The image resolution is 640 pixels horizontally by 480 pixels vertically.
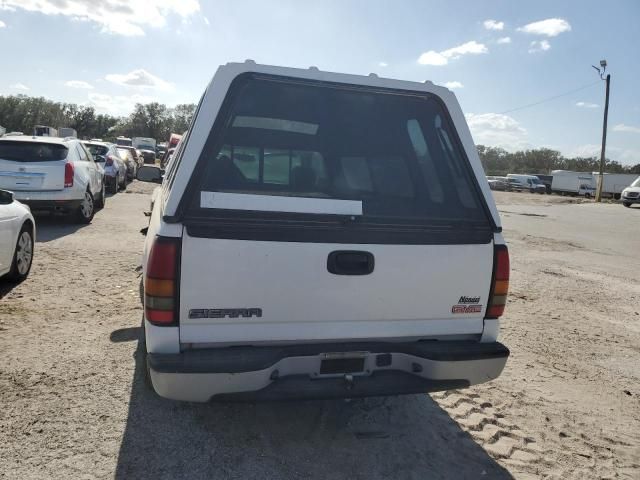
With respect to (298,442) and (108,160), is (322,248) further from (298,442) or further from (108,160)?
(108,160)

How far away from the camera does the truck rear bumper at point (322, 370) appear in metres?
2.44

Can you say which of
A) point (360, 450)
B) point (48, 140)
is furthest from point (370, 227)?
point (48, 140)

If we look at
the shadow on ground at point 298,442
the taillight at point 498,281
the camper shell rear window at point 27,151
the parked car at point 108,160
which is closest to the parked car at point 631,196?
the parked car at point 108,160

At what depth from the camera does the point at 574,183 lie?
154 ft

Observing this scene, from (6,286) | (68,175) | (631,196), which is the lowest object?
(6,286)

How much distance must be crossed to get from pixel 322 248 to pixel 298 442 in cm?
126

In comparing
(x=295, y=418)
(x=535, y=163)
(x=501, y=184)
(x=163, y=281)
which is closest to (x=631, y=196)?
(x=501, y=184)

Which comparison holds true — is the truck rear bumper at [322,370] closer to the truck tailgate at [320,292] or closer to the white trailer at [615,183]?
the truck tailgate at [320,292]

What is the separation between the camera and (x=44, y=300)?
17.4ft

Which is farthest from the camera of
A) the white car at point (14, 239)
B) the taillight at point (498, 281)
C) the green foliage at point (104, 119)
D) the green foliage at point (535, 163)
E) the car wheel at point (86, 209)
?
the green foliage at point (104, 119)

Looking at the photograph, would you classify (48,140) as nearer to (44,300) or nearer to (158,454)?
(44,300)

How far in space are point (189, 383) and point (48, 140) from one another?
8.99 meters

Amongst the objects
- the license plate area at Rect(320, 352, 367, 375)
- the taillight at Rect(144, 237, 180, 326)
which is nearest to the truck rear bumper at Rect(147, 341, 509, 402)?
the license plate area at Rect(320, 352, 367, 375)

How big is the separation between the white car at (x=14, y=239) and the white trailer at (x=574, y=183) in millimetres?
48296
